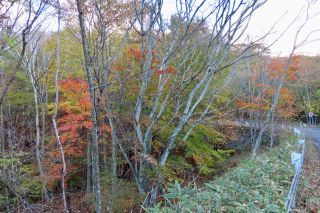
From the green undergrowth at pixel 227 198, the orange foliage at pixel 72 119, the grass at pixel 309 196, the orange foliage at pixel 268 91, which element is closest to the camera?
the green undergrowth at pixel 227 198

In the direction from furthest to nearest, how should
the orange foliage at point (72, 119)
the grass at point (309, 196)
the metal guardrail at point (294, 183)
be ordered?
the orange foliage at point (72, 119) → the grass at point (309, 196) → the metal guardrail at point (294, 183)

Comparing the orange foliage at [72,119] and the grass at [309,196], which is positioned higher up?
the orange foliage at [72,119]

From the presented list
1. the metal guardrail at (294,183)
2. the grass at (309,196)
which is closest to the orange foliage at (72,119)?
the metal guardrail at (294,183)

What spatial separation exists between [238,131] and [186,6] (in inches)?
494

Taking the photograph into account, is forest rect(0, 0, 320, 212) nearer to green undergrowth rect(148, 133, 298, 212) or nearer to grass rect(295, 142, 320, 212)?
green undergrowth rect(148, 133, 298, 212)

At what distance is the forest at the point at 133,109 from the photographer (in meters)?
3.45

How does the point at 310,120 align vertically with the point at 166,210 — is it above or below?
below

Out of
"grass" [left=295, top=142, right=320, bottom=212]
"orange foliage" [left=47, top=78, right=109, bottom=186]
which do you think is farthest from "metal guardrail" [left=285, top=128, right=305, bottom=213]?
"orange foliage" [left=47, top=78, right=109, bottom=186]

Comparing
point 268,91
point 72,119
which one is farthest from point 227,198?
point 268,91

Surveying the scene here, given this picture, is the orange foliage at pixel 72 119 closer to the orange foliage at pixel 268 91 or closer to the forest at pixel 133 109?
the forest at pixel 133 109

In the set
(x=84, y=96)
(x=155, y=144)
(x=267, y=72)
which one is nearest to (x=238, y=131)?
(x=267, y=72)

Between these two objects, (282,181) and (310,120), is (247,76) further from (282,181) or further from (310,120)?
(310,120)

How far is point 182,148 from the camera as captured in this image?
946 cm

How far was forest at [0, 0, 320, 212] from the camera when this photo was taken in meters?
3.45
